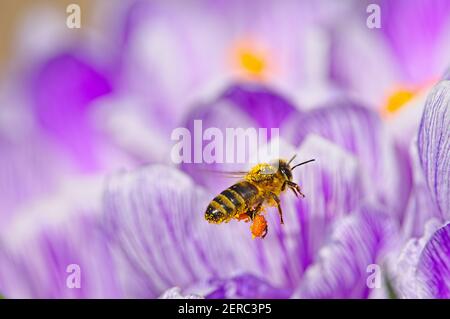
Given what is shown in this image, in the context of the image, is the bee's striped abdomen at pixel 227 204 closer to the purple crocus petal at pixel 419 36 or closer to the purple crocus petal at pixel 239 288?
the purple crocus petal at pixel 239 288

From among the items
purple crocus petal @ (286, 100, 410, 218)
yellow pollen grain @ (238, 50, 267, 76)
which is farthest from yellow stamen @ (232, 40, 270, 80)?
purple crocus petal @ (286, 100, 410, 218)

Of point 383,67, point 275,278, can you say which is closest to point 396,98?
point 383,67

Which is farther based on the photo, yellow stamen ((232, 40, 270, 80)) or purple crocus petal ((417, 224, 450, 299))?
yellow stamen ((232, 40, 270, 80))

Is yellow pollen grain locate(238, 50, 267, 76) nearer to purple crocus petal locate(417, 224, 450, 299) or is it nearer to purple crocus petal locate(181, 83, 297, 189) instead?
purple crocus petal locate(181, 83, 297, 189)

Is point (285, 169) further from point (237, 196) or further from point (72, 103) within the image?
point (72, 103)

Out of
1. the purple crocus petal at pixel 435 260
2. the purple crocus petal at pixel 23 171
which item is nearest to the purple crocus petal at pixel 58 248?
the purple crocus petal at pixel 23 171
